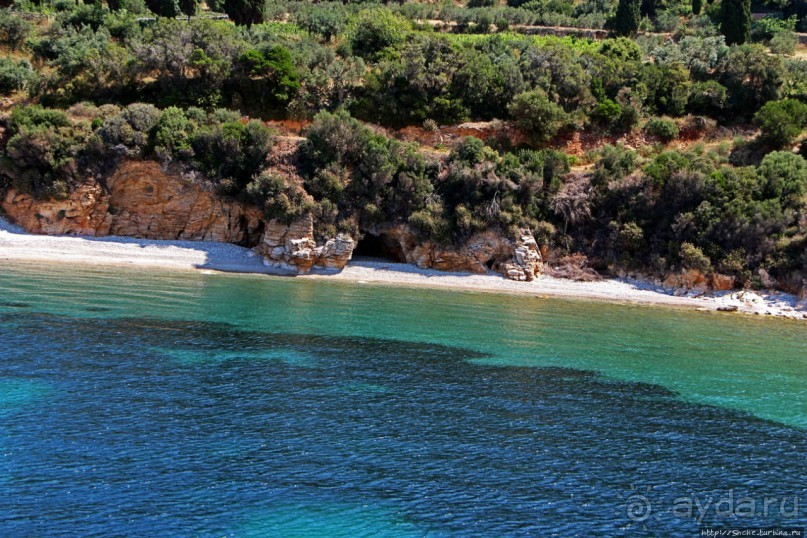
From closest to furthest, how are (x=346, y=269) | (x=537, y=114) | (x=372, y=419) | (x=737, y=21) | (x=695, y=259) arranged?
(x=372, y=419)
(x=695, y=259)
(x=346, y=269)
(x=537, y=114)
(x=737, y=21)

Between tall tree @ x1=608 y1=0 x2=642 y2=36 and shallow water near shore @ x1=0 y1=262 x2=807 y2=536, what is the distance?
42.1 meters

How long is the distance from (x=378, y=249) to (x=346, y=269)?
5409mm

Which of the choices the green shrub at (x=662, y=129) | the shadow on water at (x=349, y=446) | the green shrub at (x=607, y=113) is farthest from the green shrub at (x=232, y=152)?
the green shrub at (x=662, y=129)

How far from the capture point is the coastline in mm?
40188

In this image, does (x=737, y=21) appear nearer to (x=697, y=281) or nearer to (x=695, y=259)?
(x=695, y=259)

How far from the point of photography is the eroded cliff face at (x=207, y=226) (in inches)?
1686

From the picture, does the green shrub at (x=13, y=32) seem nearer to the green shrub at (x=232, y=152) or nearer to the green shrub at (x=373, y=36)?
the green shrub at (x=232, y=152)

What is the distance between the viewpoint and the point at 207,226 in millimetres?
45562

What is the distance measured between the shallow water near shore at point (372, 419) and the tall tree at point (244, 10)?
126 feet

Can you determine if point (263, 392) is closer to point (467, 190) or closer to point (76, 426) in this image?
point (76, 426)

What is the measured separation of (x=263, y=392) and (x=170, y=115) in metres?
29.4

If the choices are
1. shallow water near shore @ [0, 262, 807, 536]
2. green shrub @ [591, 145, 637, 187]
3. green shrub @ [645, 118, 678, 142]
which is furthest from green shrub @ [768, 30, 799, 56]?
shallow water near shore @ [0, 262, 807, 536]

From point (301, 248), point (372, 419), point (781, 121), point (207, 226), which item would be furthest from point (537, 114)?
point (372, 419)

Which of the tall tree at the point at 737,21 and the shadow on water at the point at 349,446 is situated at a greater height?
the tall tree at the point at 737,21
